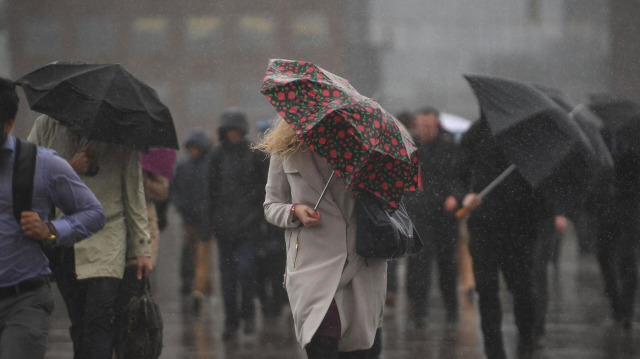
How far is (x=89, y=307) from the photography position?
6.01 meters

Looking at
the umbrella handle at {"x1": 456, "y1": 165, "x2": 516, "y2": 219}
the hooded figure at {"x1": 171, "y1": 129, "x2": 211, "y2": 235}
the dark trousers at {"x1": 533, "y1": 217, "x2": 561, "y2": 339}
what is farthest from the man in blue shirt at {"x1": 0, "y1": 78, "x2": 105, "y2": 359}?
the hooded figure at {"x1": 171, "y1": 129, "x2": 211, "y2": 235}

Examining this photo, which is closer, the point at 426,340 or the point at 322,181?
the point at 322,181

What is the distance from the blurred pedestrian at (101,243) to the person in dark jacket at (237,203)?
261cm

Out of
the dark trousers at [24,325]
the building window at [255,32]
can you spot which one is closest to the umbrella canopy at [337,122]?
the dark trousers at [24,325]

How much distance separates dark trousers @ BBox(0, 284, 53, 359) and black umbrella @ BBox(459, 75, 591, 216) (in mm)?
3498

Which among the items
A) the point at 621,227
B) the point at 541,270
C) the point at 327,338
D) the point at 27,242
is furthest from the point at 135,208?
the point at 621,227

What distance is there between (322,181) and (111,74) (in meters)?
1.84

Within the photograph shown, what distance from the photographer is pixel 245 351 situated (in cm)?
802

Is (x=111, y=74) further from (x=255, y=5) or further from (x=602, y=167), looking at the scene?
(x=602, y=167)

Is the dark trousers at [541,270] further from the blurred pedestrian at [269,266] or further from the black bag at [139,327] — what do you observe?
the black bag at [139,327]

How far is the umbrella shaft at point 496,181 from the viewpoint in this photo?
7.16m

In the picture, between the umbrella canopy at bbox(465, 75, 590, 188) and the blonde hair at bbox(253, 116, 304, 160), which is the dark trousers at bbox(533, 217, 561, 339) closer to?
the umbrella canopy at bbox(465, 75, 590, 188)

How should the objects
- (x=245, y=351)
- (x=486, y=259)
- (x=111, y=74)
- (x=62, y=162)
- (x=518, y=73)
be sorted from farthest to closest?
(x=518, y=73)
(x=245, y=351)
(x=486, y=259)
(x=111, y=74)
(x=62, y=162)

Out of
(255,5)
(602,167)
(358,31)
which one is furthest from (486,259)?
(255,5)
